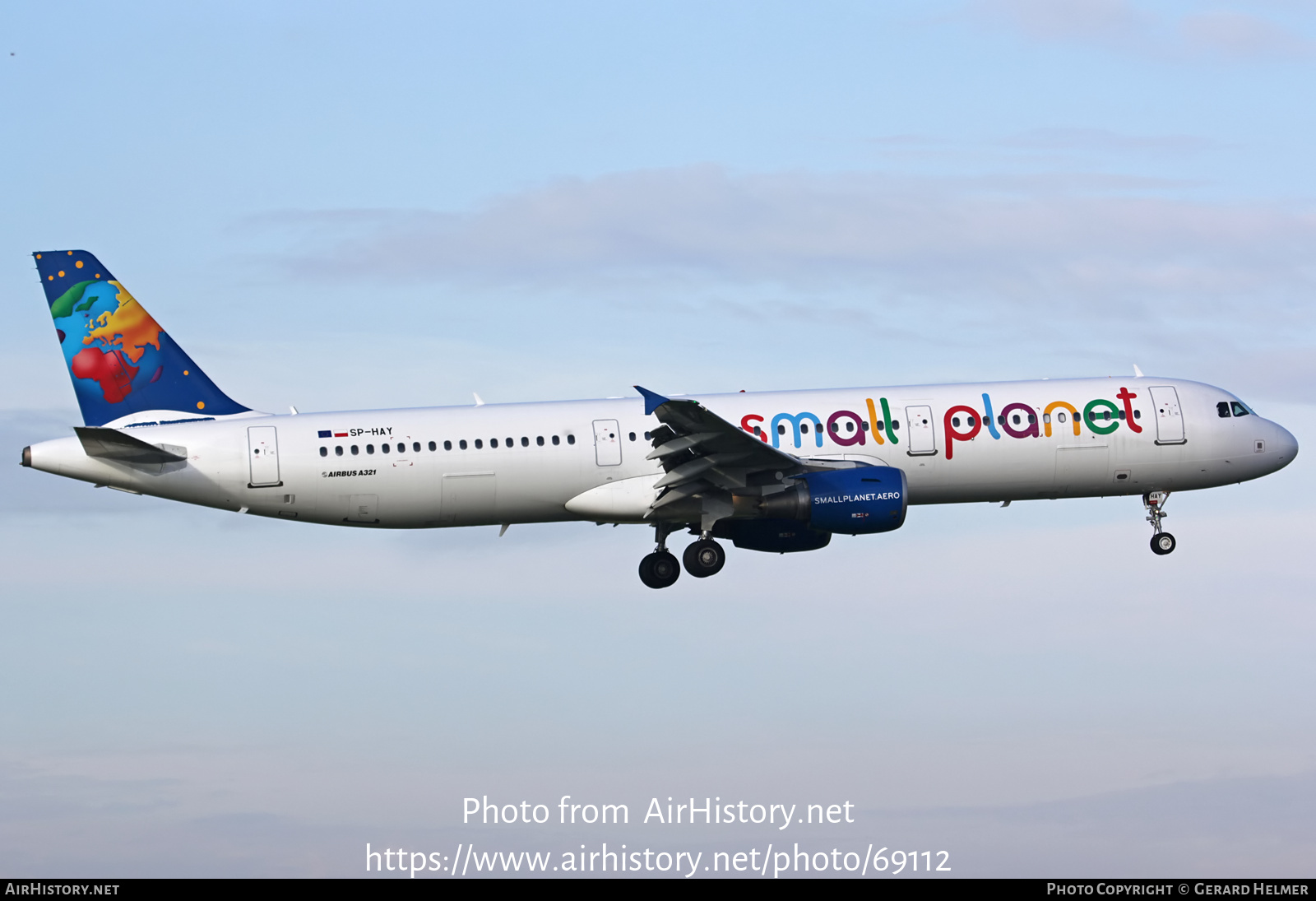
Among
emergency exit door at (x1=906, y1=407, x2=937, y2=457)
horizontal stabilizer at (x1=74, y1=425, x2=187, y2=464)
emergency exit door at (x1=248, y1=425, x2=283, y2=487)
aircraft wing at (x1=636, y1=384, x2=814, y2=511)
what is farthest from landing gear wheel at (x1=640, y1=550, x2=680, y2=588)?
horizontal stabilizer at (x1=74, y1=425, x2=187, y2=464)

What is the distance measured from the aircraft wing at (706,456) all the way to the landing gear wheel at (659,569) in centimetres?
268

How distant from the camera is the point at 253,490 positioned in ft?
137

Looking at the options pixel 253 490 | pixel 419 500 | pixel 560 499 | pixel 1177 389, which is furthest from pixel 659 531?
pixel 1177 389

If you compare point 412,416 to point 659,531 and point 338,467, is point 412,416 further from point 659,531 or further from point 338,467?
point 659,531

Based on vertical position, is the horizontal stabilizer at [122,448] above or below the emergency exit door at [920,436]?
below

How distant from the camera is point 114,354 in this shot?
43.7 meters

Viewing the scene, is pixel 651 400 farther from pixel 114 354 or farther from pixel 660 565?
pixel 114 354

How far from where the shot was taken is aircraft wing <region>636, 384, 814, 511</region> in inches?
1571

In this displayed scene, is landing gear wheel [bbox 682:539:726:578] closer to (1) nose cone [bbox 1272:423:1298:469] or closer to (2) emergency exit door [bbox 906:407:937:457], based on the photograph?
(2) emergency exit door [bbox 906:407:937:457]

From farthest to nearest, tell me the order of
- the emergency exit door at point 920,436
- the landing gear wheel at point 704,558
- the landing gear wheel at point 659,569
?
the landing gear wheel at point 659,569 < the landing gear wheel at point 704,558 < the emergency exit door at point 920,436

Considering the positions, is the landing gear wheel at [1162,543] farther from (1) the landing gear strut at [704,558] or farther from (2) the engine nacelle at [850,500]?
(1) the landing gear strut at [704,558]

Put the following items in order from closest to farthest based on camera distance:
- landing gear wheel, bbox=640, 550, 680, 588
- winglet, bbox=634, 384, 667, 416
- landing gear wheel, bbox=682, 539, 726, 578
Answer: winglet, bbox=634, 384, 667, 416
landing gear wheel, bbox=682, 539, 726, 578
landing gear wheel, bbox=640, 550, 680, 588

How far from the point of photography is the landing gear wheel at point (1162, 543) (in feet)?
150

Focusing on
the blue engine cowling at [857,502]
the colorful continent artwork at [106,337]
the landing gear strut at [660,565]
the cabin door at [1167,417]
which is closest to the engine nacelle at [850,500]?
the blue engine cowling at [857,502]
